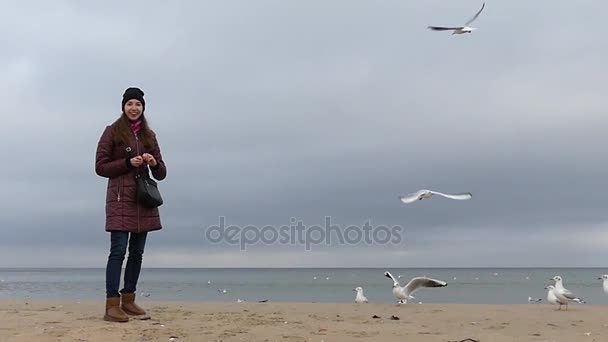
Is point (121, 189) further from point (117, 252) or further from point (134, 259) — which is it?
point (134, 259)

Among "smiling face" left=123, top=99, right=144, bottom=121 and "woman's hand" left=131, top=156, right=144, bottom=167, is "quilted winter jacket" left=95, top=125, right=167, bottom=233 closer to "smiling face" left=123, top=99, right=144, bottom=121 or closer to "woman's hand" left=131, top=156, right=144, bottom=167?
"woman's hand" left=131, top=156, right=144, bottom=167

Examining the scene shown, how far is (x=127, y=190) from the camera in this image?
547cm

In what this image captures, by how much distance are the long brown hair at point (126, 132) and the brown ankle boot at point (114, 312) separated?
1363mm

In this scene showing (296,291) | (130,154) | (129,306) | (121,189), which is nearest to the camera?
(121,189)

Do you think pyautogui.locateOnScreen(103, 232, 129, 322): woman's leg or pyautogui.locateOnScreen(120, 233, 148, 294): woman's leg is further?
pyautogui.locateOnScreen(120, 233, 148, 294): woman's leg

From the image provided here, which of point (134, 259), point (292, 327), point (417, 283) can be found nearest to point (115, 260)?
point (134, 259)

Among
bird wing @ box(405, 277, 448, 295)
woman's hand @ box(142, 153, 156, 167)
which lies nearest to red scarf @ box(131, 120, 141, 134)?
woman's hand @ box(142, 153, 156, 167)

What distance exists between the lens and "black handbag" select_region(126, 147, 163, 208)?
5.43m

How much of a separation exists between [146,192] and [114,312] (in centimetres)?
104

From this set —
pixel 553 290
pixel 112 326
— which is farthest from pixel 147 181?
pixel 553 290

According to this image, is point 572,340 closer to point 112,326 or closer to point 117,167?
point 112,326

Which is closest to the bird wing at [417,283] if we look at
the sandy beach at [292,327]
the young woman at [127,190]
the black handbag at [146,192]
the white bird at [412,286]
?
the white bird at [412,286]

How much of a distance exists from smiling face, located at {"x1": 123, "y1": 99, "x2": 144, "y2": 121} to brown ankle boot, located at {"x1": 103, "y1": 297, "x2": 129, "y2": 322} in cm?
160

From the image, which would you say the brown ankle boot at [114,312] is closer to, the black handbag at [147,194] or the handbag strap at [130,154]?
the black handbag at [147,194]
